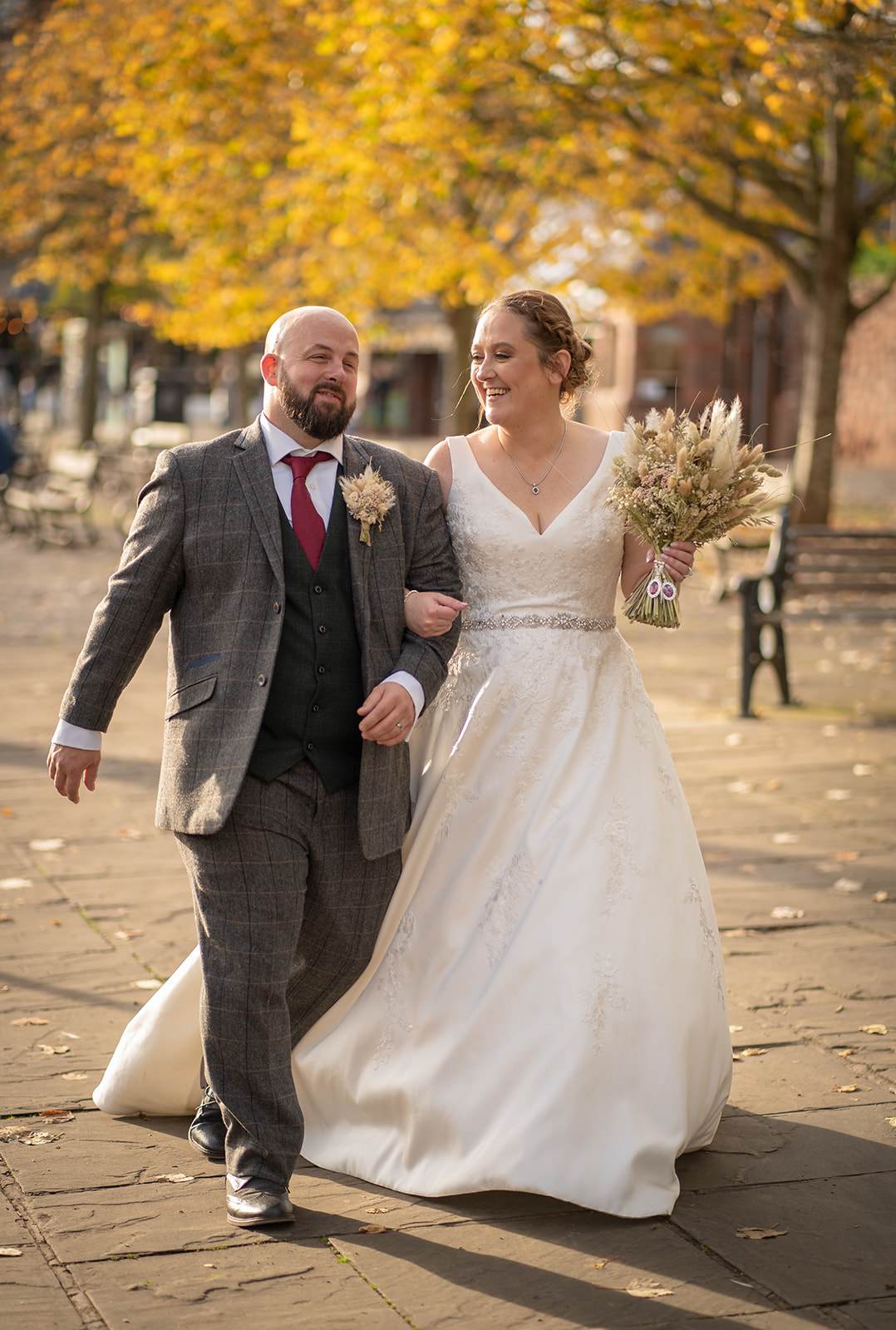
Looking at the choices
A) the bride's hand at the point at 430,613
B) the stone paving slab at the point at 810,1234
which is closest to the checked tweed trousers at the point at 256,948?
the bride's hand at the point at 430,613

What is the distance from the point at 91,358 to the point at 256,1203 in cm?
2516

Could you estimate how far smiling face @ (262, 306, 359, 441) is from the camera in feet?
11.5

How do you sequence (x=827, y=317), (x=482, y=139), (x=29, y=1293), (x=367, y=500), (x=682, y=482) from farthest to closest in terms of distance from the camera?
(x=827, y=317) < (x=482, y=139) < (x=682, y=482) < (x=367, y=500) < (x=29, y=1293)

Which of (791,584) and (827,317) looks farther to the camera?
(827,317)

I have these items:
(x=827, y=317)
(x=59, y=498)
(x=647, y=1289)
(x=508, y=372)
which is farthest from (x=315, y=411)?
(x=59, y=498)

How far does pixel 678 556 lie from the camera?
3.85 m

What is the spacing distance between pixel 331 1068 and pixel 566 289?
52.5 ft

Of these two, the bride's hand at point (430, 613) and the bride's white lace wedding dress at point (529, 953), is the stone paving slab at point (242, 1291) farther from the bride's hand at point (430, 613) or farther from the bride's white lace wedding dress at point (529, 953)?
the bride's hand at point (430, 613)

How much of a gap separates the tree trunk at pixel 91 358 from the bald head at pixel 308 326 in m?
24.1

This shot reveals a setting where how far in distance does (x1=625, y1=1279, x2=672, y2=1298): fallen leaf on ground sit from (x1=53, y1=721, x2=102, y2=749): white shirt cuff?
65.3 inches

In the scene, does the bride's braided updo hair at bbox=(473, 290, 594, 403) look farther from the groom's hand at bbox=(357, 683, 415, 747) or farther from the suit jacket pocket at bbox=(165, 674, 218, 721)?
the suit jacket pocket at bbox=(165, 674, 218, 721)

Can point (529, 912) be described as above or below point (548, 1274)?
above

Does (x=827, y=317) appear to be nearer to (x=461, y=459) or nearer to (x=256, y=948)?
(x=461, y=459)

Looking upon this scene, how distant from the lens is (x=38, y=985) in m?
4.86
